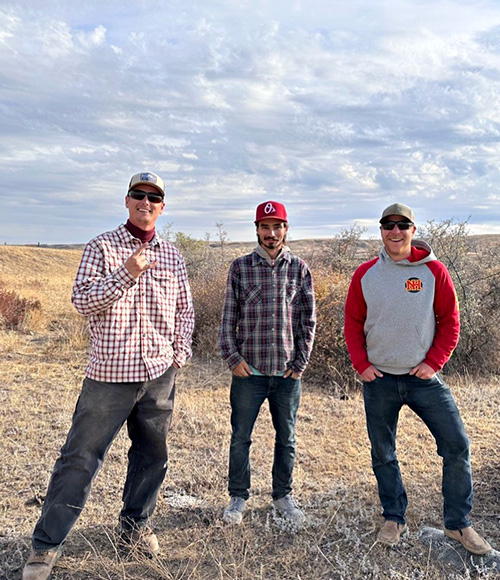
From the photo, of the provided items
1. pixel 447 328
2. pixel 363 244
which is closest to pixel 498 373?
pixel 363 244

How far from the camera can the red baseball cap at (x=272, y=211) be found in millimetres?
3721

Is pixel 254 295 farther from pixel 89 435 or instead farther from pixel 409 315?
pixel 89 435

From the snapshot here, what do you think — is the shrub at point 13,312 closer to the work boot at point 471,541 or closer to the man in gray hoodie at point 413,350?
the man in gray hoodie at point 413,350

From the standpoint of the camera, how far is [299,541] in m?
3.68

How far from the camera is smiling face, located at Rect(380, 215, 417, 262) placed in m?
3.48

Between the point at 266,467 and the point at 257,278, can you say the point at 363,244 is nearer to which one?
the point at 266,467

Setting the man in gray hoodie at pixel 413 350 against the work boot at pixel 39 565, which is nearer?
the work boot at pixel 39 565

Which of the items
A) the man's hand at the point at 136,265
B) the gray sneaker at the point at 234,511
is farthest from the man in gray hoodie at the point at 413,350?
the man's hand at the point at 136,265

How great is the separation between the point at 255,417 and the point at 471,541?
1.58 meters

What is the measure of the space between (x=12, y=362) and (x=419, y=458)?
6.42m

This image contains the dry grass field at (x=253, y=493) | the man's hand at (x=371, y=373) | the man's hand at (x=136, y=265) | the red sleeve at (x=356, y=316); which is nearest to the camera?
the man's hand at (x=136, y=265)

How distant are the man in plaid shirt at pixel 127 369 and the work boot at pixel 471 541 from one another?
1954 millimetres

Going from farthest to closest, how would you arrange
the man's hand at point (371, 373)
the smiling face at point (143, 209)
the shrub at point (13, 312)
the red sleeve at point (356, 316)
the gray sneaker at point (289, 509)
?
the shrub at point (13, 312)
the gray sneaker at point (289, 509)
the red sleeve at point (356, 316)
the man's hand at point (371, 373)
the smiling face at point (143, 209)

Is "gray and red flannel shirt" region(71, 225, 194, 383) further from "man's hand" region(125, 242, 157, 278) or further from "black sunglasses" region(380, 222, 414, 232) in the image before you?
"black sunglasses" region(380, 222, 414, 232)
